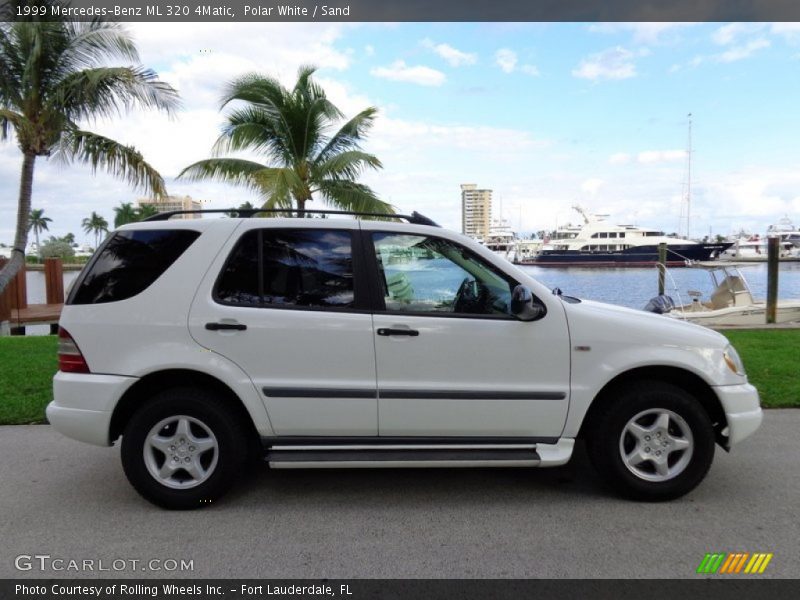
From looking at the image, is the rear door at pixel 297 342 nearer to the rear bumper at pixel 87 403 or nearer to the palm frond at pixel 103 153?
the rear bumper at pixel 87 403

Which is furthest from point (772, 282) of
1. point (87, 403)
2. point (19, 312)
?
point (19, 312)

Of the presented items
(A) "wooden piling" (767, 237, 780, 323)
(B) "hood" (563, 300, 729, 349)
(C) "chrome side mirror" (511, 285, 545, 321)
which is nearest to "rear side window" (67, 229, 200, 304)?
(C) "chrome side mirror" (511, 285, 545, 321)

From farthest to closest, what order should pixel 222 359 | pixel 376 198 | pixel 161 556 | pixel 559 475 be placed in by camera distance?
pixel 376 198 → pixel 559 475 → pixel 222 359 → pixel 161 556

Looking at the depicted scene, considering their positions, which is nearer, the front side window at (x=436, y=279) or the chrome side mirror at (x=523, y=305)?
the chrome side mirror at (x=523, y=305)

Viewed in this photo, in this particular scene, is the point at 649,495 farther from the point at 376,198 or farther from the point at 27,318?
the point at 27,318

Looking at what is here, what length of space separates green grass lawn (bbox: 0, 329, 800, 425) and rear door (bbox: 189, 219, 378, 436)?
129 inches

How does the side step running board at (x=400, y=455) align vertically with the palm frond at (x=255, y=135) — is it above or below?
below

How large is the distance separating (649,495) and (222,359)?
9.37ft

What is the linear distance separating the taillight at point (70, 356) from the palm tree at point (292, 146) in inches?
392

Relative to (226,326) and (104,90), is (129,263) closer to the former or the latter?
(226,326)

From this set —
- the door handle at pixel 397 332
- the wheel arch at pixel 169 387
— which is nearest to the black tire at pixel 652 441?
the door handle at pixel 397 332

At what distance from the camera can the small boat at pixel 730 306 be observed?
15680 millimetres
